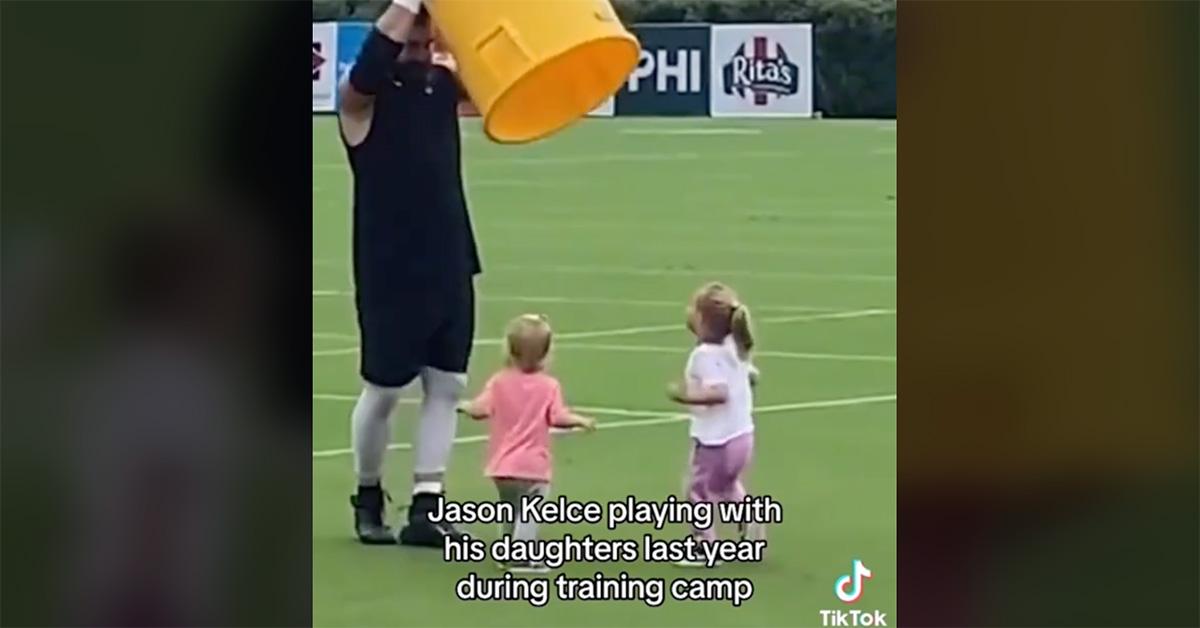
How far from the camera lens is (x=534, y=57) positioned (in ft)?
12.8

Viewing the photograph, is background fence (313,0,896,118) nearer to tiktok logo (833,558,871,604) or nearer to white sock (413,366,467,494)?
white sock (413,366,467,494)

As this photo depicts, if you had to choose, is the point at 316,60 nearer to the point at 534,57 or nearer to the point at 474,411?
the point at 534,57

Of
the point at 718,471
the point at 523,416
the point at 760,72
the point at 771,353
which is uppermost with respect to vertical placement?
the point at 760,72

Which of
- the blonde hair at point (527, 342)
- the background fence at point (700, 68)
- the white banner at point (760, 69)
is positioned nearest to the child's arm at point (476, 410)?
the blonde hair at point (527, 342)

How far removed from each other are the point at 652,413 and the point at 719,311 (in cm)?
24

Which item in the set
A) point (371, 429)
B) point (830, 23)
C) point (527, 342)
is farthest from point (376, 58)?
point (830, 23)

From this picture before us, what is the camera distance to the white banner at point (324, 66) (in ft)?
13.1

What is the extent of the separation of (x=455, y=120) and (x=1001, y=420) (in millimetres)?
1198

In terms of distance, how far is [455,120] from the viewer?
4.04 metres

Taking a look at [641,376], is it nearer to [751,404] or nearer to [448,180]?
[751,404]

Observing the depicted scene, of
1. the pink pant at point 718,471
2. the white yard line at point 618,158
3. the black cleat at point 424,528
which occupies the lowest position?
the black cleat at point 424,528

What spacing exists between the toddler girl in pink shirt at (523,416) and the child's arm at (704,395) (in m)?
0.19

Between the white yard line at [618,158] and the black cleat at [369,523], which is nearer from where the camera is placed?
the white yard line at [618,158]

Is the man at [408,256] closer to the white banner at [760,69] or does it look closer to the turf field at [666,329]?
the turf field at [666,329]
